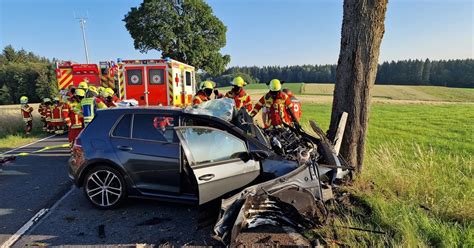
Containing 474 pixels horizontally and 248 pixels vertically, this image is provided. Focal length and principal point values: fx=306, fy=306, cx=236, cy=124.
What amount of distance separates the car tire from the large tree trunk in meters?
3.58

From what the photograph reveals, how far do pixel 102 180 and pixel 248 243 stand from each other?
242 cm

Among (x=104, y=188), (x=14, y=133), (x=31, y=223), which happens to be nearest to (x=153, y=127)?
(x=104, y=188)

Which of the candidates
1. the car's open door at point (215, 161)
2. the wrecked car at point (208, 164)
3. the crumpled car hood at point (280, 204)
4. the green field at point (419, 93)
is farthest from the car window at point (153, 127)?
the green field at point (419, 93)

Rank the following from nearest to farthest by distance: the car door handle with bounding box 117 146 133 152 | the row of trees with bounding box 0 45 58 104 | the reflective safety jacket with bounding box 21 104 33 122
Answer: the car door handle with bounding box 117 146 133 152, the reflective safety jacket with bounding box 21 104 33 122, the row of trees with bounding box 0 45 58 104

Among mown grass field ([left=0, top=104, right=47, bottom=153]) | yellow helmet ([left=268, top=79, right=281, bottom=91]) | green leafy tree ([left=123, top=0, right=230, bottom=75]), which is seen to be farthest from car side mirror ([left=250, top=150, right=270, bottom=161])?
green leafy tree ([left=123, top=0, right=230, bottom=75])

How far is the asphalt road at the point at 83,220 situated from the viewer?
3.59 meters

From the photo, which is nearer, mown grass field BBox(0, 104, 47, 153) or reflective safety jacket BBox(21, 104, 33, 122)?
mown grass field BBox(0, 104, 47, 153)

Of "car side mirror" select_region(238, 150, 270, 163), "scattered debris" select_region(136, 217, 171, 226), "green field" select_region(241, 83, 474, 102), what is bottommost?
"green field" select_region(241, 83, 474, 102)

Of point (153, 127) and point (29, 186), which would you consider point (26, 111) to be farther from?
point (153, 127)

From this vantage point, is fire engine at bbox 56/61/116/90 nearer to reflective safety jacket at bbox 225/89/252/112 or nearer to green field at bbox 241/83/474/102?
reflective safety jacket at bbox 225/89/252/112

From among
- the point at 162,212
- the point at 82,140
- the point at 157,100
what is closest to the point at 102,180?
the point at 82,140

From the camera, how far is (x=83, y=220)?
413cm

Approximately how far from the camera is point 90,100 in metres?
7.05

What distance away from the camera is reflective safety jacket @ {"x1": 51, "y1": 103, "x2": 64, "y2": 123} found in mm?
11867
